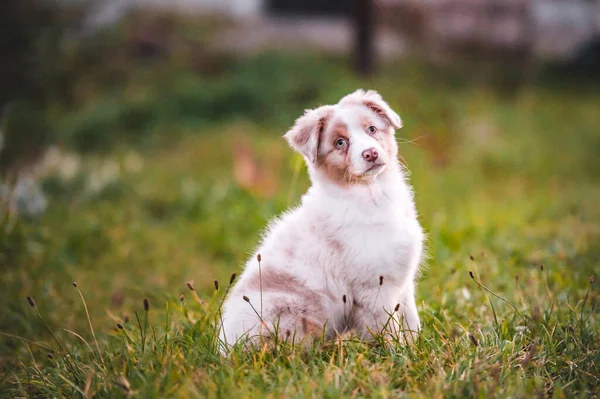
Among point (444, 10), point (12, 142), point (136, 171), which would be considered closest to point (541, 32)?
point (444, 10)

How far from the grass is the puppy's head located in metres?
0.85

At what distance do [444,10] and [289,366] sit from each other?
13567 millimetres

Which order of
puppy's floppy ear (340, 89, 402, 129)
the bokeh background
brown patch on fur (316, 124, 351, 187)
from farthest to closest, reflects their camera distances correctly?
the bokeh background < puppy's floppy ear (340, 89, 402, 129) < brown patch on fur (316, 124, 351, 187)

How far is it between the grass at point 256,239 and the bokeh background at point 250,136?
0.04 meters

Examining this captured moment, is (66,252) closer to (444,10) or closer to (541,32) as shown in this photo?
(444,10)

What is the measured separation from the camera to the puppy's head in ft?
10.5

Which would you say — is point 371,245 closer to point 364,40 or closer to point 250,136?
point 250,136

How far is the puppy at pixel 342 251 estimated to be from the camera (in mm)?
3199

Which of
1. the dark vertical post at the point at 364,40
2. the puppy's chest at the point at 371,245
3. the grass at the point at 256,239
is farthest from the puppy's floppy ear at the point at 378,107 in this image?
the dark vertical post at the point at 364,40

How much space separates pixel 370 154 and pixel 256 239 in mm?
3517

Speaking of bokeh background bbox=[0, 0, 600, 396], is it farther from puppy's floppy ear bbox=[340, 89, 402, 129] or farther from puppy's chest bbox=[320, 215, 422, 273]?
puppy's chest bbox=[320, 215, 422, 273]

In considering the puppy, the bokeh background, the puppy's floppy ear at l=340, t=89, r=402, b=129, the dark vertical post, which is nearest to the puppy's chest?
the puppy

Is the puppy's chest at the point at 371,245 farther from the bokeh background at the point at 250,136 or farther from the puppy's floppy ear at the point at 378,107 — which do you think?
the bokeh background at the point at 250,136

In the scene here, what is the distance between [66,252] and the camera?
19.9ft
